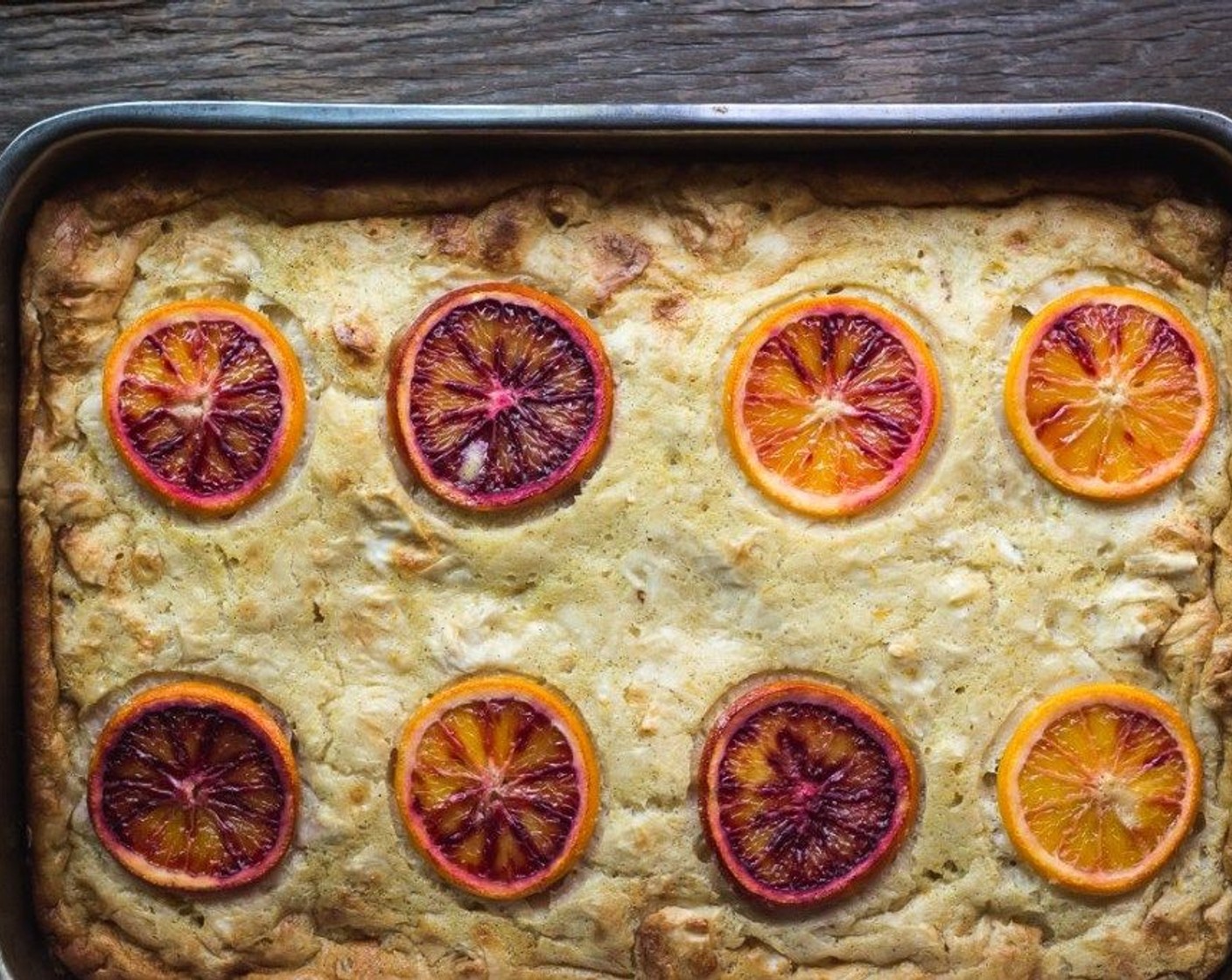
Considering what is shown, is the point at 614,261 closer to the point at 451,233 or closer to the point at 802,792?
the point at 451,233

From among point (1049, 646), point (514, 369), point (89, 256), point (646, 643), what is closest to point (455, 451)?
point (514, 369)

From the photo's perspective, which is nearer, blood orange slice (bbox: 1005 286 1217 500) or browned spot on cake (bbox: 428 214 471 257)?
blood orange slice (bbox: 1005 286 1217 500)

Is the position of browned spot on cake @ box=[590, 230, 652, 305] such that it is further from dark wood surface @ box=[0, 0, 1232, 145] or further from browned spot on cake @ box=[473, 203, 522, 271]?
dark wood surface @ box=[0, 0, 1232, 145]

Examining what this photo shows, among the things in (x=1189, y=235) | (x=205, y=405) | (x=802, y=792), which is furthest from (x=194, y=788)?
(x=1189, y=235)

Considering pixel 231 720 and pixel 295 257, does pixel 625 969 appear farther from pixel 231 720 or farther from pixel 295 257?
pixel 295 257

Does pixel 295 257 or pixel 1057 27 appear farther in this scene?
pixel 1057 27

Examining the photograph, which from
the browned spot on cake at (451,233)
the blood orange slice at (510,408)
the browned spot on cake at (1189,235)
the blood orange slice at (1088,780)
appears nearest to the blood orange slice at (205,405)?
Result: the blood orange slice at (510,408)

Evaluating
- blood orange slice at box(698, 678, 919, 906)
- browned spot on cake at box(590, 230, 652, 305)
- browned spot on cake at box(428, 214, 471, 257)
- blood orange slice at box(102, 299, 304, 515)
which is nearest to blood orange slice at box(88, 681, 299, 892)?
blood orange slice at box(102, 299, 304, 515)
